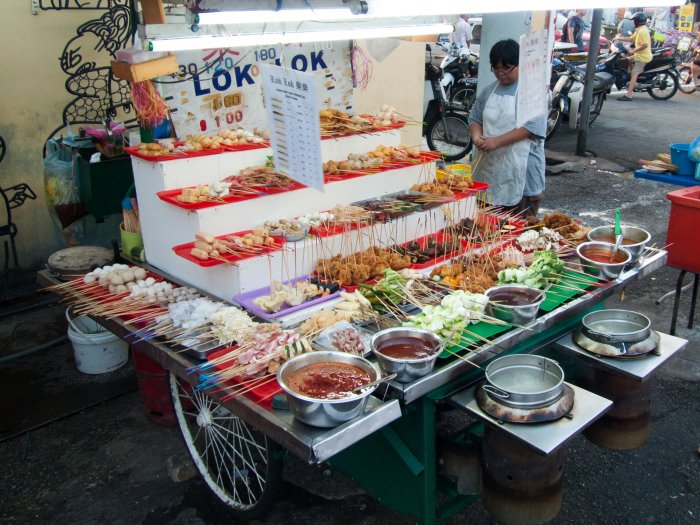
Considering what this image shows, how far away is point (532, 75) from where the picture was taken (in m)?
4.45

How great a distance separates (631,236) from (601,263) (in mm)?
574

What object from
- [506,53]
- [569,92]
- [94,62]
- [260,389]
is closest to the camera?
[260,389]

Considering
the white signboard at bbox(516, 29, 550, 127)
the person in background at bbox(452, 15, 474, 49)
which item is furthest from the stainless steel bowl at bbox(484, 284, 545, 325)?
the person in background at bbox(452, 15, 474, 49)

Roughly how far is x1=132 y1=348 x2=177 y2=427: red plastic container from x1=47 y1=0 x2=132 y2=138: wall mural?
3.50 m

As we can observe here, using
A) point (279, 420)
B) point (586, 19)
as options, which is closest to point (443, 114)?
point (279, 420)

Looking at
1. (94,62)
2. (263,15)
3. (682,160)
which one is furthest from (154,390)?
(682,160)

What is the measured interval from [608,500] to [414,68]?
5581 millimetres

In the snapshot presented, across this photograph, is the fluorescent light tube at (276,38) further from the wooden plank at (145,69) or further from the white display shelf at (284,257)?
the white display shelf at (284,257)

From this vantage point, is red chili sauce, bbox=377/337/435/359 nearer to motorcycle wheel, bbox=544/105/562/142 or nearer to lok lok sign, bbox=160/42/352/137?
lok lok sign, bbox=160/42/352/137

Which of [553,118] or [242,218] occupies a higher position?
[242,218]

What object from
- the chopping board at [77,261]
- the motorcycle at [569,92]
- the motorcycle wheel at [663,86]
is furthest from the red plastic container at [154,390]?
the motorcycle wheel at [663,86]

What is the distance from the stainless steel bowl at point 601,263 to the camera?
11.8 feet

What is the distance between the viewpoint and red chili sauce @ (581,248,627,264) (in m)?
3.74

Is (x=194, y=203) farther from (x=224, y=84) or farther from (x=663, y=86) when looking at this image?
(x=663, y=86)
